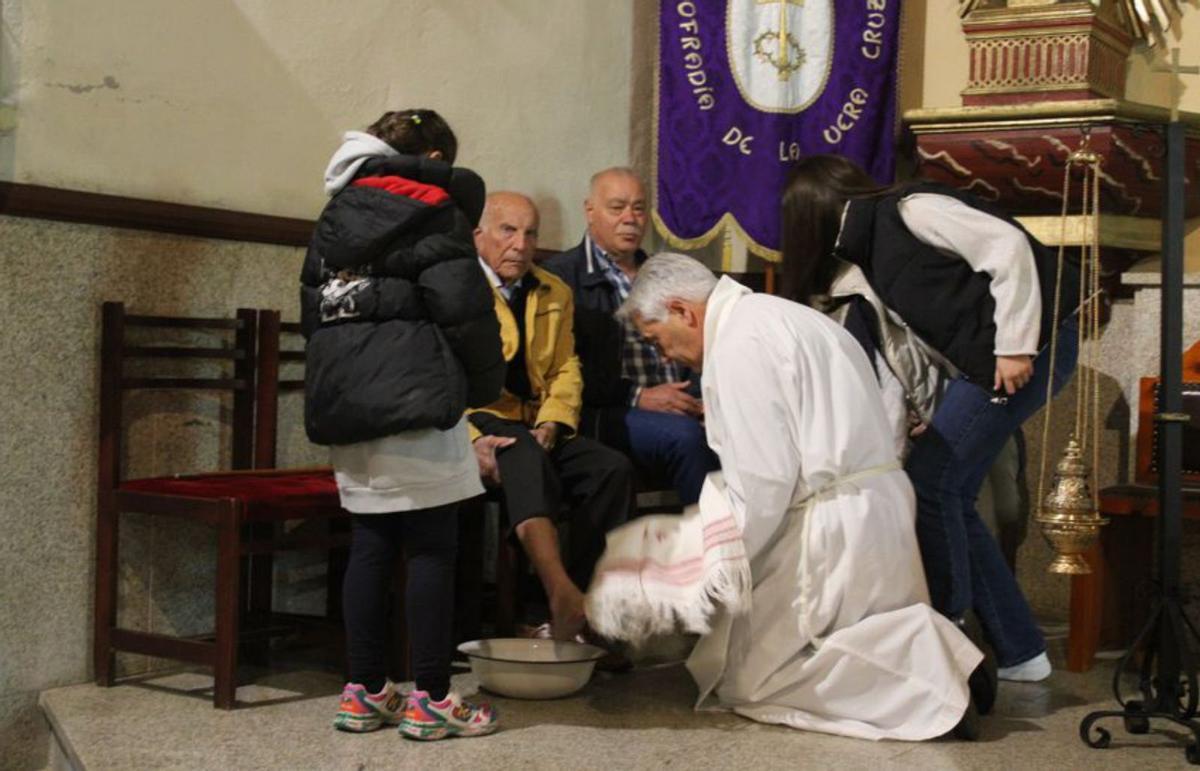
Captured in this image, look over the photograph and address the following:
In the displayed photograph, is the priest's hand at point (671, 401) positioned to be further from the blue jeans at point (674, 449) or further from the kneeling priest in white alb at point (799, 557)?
the kneeling priest in white alb at point (799, 557)

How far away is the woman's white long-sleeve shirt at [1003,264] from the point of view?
3932mm

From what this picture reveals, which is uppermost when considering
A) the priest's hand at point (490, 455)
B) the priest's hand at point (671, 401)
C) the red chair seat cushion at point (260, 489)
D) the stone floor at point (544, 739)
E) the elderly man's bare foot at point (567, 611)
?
the priest's hand at point (671, 401)

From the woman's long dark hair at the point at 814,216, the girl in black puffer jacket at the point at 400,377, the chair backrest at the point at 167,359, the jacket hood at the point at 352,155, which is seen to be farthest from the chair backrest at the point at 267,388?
the woman's long dark hair at the point at 814,216

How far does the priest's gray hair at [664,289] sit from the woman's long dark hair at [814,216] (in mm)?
485

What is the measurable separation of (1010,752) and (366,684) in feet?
4.70

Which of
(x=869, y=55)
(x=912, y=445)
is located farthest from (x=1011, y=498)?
(x=869, y=55)

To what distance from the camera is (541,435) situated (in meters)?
4.37

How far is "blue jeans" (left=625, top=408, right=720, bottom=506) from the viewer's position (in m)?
4.63

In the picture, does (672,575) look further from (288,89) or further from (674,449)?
(288,89)

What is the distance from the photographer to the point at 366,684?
3.59 meters

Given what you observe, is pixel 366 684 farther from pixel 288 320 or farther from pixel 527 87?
pixel 527 87

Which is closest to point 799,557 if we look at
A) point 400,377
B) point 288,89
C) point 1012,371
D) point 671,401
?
point 1012,371

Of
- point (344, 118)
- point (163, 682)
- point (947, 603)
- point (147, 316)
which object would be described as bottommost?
point (163, 682)

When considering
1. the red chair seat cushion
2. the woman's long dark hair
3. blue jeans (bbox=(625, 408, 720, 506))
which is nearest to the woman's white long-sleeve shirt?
the woman's long dark hair
